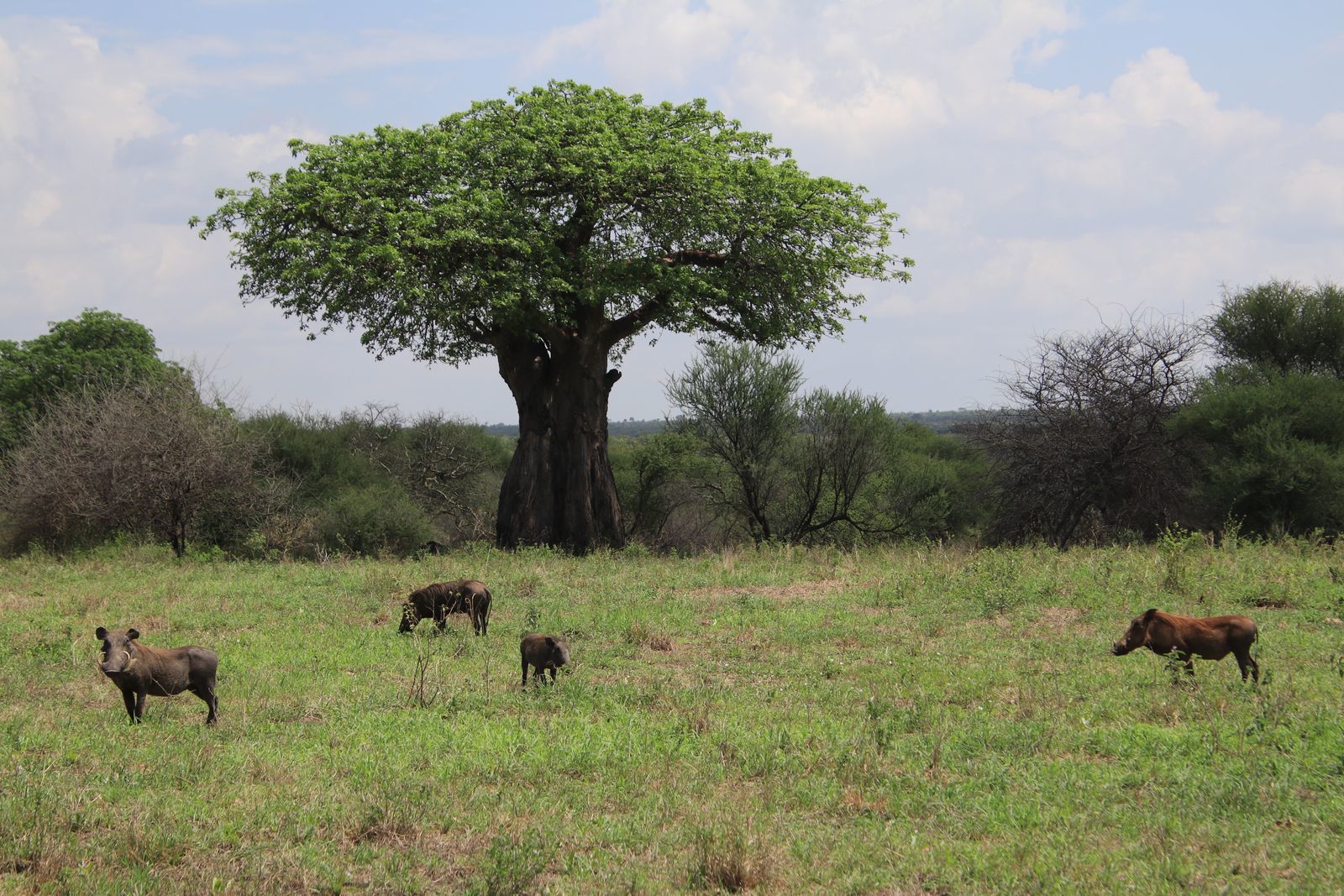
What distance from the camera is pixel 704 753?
710cm

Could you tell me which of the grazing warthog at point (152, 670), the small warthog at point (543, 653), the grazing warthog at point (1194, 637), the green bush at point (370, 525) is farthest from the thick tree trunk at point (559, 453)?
the grazing warthog at point (1194, 637)

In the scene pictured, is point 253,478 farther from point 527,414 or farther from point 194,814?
point 194,814

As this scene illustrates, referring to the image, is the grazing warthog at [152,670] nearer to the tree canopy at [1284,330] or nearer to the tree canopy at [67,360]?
the tree canopy at [1284,330]

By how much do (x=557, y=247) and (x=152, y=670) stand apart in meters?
14.6

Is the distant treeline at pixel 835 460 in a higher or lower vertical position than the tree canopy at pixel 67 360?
lower

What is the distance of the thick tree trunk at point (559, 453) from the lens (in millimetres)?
22750

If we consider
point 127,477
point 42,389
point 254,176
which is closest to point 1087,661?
point 254,176

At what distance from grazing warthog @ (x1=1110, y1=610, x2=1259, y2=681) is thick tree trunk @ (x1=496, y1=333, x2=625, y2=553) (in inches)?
589

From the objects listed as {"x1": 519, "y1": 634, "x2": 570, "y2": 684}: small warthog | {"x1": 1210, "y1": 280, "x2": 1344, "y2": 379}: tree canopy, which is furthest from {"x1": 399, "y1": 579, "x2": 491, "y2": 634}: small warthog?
{"x1": 1210, "y1": 280, "x2": 1344, "y2": 379}: tree canopy

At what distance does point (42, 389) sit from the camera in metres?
39.0

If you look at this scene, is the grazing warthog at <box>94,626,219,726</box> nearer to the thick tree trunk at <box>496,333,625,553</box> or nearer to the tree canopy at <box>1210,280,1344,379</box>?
the thick tree trunk at <box>496,333,625,553</box>

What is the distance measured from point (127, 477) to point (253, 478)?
359cm

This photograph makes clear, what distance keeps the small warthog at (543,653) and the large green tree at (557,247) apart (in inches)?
431

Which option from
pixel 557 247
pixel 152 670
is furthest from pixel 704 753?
pixel 557 247
